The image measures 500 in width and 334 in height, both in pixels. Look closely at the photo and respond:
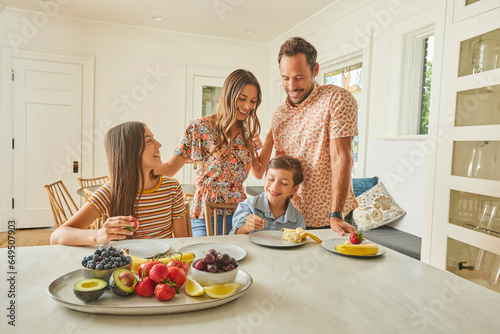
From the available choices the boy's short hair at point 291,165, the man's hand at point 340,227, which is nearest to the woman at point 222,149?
the boy's short hair at point 291,165

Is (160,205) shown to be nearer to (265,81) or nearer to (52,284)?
(52,284)

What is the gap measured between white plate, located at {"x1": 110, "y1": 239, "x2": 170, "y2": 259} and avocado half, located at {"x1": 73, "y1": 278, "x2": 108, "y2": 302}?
336mm

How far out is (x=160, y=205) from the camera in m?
1.71

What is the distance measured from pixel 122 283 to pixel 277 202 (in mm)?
993

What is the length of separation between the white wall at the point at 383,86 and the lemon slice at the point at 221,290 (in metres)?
2.54

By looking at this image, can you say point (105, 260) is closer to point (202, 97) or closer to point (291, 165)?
point (291, 165)

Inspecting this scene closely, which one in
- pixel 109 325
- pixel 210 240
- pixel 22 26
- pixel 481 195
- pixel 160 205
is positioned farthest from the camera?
pixel 22 26

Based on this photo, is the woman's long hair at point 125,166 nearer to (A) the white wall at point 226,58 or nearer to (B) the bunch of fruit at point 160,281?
(B) the bunch of fruit at point 160,281

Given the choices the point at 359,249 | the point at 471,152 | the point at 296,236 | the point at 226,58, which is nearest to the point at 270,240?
the point at 296,236

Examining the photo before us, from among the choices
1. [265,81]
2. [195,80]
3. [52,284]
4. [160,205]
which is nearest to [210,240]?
[160,205]

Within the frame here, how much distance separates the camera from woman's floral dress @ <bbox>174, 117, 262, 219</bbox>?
192cm

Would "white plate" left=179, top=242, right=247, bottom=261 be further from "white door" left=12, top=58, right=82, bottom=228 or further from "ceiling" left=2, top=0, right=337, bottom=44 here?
"white door" left=12, top=58, right=82, bottom=228

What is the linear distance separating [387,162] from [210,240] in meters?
2.48

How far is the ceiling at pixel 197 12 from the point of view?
415cm
